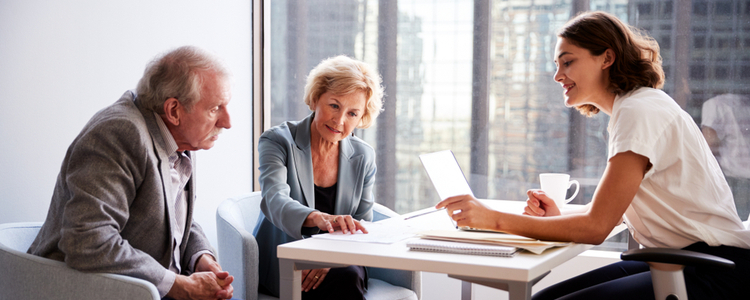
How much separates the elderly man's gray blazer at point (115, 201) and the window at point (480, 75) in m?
1.73

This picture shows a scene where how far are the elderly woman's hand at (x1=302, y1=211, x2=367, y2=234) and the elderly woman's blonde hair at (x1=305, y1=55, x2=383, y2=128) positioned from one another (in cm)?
53

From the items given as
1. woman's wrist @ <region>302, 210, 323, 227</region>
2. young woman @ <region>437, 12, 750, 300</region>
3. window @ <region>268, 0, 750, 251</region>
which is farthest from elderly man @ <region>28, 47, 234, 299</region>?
window @ <region>268, 0, 750, 251</region>

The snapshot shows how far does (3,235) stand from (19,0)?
80 centimetres

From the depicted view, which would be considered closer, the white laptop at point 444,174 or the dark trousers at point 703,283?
the dark trousers at point 703,283

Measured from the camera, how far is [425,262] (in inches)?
44.9

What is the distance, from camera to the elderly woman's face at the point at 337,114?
1929 millimetres

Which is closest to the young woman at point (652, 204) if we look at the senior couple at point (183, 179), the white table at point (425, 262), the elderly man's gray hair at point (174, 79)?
the white table at point (425, 262)

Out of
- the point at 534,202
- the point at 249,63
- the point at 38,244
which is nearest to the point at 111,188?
the point at 38,244

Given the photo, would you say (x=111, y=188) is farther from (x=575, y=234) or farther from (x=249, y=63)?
(x=249, y=63)

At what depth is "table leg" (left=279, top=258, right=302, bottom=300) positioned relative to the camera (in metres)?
1.29

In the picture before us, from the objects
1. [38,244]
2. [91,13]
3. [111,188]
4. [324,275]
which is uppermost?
[91,13]

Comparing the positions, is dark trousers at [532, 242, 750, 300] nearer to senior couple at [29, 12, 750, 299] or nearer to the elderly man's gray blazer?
senior couple at [29, 12, 750, 299]

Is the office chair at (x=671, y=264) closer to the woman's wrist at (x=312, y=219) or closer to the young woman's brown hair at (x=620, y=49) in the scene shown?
the young woman's brown hair at (x=620, y=49)

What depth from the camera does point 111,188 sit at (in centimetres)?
126
